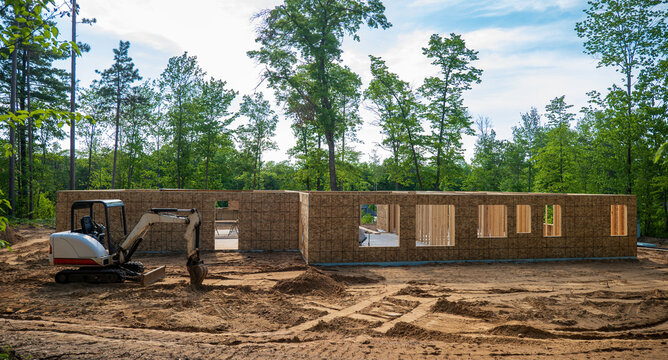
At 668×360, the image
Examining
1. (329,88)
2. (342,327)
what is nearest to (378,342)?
(342,327)

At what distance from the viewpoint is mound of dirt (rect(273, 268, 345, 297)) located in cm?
970

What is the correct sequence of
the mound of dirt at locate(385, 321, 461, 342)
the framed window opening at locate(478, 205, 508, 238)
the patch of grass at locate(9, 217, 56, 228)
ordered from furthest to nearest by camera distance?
the patch of grass at locate(9, 217, 56, 228)
the framed window opening at locate(478, 205, 508, 238)
the mound of dirt at locate(385, 321, 461, 342)

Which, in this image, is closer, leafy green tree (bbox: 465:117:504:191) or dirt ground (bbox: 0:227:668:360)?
dirt ground (bbox: 0:227:668:360)

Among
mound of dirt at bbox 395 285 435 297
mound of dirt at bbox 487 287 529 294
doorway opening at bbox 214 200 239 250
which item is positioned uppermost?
doorway opening at bbox 214 200 239 250

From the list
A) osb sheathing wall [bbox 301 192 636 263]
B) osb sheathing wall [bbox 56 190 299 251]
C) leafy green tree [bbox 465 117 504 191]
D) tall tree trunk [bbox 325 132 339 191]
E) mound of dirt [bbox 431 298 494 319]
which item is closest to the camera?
mound of dirt [bbox 431 298 494 319]

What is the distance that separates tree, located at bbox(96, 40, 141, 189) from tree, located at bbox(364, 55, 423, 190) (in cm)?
1793

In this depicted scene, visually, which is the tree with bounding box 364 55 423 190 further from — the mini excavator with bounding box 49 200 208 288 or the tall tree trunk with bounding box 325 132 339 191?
the mini excavator with bounding box 49 200 208 288

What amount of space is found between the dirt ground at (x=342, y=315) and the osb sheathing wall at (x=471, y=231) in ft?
3.85

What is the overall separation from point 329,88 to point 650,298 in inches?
758

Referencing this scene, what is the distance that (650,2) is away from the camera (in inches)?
882

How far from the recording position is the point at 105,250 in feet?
32.7

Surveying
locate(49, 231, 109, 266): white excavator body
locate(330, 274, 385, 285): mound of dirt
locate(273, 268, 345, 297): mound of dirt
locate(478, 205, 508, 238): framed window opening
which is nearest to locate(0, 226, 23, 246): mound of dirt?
locate(49, 231, 109, 266): white excavator body

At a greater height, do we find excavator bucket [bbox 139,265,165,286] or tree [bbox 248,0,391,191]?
tree [bbox 248,0,391,191]

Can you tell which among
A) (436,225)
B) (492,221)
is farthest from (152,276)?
(492,221)
